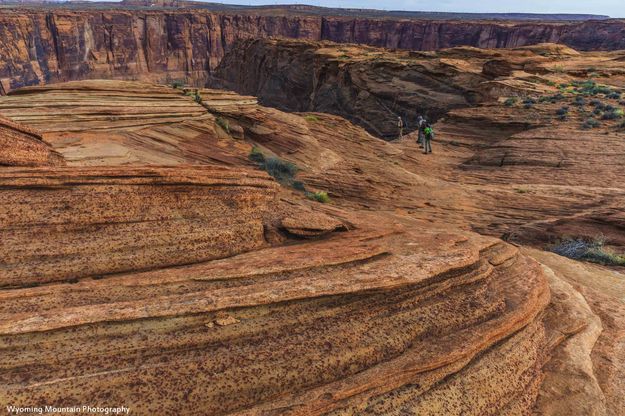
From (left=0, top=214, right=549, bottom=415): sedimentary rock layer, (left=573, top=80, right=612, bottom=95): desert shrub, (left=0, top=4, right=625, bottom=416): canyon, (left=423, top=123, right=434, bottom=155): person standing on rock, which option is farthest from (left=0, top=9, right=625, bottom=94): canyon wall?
(left=0, top=214, right=549, bottom=415): sedimentary rock layer

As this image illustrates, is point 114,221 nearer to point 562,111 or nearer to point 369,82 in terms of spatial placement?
point 562,111

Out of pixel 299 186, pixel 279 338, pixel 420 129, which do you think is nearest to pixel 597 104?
pixel 420 129

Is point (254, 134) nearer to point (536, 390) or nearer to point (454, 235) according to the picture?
point (454, 235)

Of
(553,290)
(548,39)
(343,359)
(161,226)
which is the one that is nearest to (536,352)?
(553,290)

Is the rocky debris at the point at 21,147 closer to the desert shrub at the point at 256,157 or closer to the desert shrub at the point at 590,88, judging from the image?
the desert shrub at the point at 256,157

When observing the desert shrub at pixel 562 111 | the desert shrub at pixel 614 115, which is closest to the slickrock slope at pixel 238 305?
the desert shrub at pixel 614 115
